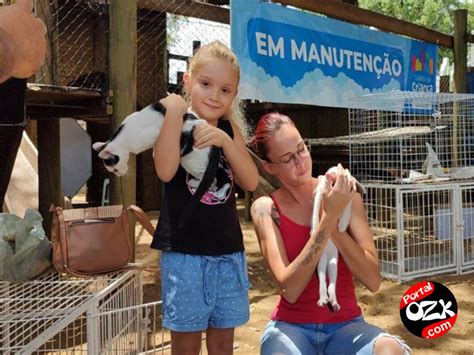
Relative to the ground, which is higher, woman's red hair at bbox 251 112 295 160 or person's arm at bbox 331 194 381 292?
woman's red hair at bbox 251 112 295 160

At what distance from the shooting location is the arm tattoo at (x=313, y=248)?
1.54 m

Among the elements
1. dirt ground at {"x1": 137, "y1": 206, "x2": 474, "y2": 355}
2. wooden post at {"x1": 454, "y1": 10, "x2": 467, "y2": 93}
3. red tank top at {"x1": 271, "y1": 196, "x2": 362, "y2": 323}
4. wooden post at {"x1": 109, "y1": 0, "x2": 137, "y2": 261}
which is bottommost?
dirt ground at {"x1": 137, "y1": 206, "x2": 474, "y2": 355}

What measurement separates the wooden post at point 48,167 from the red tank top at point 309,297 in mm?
3114

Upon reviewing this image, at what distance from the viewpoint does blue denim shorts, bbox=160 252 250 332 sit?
155 centimetres

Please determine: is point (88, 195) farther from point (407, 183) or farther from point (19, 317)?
point (19, 317)

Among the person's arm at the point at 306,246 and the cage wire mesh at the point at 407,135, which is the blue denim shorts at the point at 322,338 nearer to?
the person's arm at the point at 306,246

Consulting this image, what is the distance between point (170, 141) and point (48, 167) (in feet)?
10.5

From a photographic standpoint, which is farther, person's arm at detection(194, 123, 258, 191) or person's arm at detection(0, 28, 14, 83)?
person's arm at detection(194, 123, 258, 191)

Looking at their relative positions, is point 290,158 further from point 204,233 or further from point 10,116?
point 10,116

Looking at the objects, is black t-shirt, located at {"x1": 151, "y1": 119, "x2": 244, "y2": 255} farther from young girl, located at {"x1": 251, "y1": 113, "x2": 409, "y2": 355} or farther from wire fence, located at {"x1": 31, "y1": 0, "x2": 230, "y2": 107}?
wire fence, located at {"x1": 31, "y1": 0, "x2": 230, "y2": 107}

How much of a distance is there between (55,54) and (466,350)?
3.28m

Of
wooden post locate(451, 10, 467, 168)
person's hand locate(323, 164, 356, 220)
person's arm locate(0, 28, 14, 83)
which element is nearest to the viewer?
person's arm locate(0, 28, 14, 83)

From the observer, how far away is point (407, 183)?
439cm

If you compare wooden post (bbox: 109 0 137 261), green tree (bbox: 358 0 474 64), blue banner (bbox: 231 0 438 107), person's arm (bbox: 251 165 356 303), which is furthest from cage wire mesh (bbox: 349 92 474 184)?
green tree (bbox: 358 0 474 64)
